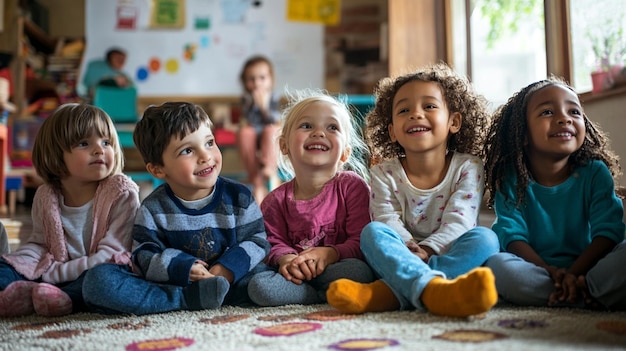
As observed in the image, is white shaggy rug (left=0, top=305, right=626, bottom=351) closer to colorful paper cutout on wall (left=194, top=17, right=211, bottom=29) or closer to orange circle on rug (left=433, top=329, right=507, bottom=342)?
orange circle on rug (left=433, top=329, right=507, bottom=342)

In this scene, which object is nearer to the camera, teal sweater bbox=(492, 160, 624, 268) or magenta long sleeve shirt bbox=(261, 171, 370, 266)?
teal sweater bbox=(492, 160, 624, 268)

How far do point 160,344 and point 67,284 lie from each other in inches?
22.5

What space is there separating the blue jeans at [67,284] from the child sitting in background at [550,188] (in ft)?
2.80

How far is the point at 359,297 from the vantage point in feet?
3.63

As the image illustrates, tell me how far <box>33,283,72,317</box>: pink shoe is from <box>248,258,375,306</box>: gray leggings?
0.37 m

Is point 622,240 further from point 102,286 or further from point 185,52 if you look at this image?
point 185,52

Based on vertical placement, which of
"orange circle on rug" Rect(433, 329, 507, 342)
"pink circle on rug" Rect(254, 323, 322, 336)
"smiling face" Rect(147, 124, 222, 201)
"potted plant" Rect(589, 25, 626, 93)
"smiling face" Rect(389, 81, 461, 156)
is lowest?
"pink circle on rug" Rect(254, 323, 322, 336)

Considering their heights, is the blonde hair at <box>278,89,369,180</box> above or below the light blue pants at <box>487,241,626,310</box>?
above

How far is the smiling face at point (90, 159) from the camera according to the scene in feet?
4.75

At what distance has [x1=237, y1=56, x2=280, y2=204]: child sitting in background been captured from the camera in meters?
3.73

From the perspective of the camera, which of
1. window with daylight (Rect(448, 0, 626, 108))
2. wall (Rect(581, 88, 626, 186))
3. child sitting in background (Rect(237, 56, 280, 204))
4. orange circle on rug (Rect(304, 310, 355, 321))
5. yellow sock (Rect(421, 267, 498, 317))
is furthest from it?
child sitting in background (Rect(237, 56, 280, 204))

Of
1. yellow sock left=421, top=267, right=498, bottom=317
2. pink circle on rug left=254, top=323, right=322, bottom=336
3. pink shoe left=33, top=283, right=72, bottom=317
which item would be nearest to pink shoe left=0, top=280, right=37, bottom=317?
pink shoe left=33, top=283, right=72, bottom=317

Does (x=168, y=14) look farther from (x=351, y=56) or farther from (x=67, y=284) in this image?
(x=67, y=284)

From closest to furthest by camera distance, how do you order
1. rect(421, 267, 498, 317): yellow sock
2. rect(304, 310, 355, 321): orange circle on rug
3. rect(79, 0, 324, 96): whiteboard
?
rect(421, 267, 498, 317): yellow sock, rect(304, 310, 355, 321): orange circle on rug, rect(79, 0, 324, 96): whiteboard
